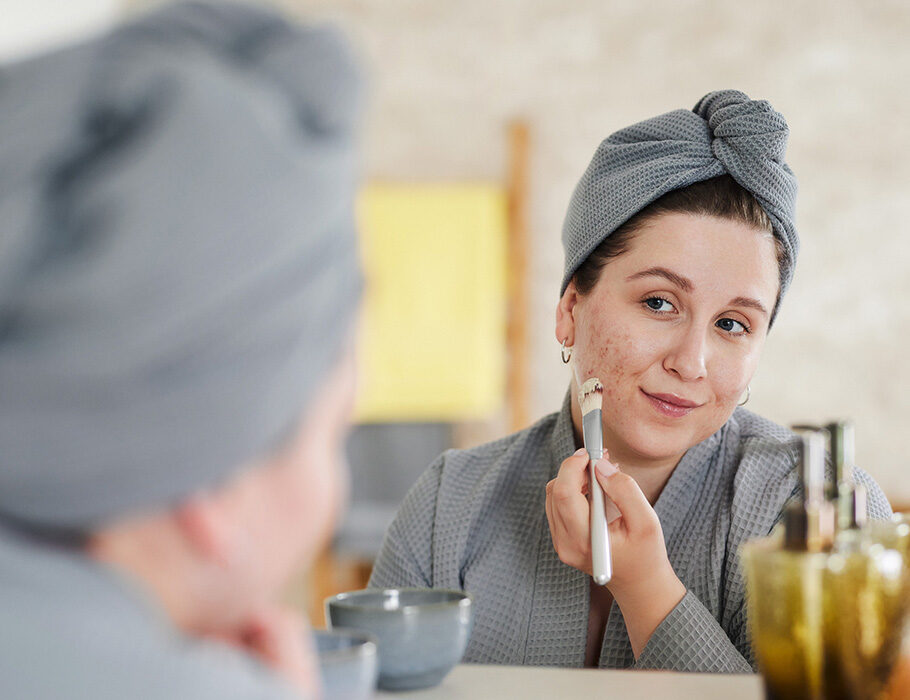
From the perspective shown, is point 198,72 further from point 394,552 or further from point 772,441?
point 772,441

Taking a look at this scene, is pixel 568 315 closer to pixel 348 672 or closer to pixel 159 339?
pixel 348 672

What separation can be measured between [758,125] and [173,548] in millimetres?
811

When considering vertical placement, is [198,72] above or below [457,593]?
above

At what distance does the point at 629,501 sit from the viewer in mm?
883

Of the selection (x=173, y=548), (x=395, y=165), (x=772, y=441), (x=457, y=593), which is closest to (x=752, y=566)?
(x=457, y=593)

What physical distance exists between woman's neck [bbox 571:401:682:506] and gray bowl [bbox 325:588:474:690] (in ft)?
1.36

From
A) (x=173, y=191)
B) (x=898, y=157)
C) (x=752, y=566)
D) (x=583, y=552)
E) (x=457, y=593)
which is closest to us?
(x=173, y=191)

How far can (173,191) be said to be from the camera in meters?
0.36

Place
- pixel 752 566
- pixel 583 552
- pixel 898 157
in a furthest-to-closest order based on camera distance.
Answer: pixel 898 157
pixel 583 552
pixel 752 566

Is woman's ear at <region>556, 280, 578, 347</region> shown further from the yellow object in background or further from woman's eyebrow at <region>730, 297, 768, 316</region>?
the yellow object in background

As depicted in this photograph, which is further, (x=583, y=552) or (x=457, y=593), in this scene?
(x=583, y=552)

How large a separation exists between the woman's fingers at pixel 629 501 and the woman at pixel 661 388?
0.03m

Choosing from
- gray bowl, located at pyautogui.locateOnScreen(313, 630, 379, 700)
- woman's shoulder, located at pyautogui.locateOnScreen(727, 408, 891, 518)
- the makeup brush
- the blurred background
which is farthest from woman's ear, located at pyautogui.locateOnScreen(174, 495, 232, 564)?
the blurred background

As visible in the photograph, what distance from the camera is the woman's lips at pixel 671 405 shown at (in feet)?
3.29
